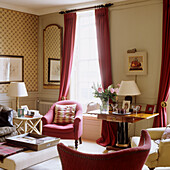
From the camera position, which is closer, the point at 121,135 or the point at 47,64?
the point at 121,135

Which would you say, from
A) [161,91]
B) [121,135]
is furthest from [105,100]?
[161,91]

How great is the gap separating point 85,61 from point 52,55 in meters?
0.94

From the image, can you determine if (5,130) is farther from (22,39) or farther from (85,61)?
(22,39)

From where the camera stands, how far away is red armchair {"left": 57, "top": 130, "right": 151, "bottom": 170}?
87.7 inches

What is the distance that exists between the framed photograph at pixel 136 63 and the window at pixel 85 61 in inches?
36.5

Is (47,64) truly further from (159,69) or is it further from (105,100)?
(159,69)

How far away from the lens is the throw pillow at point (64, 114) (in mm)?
5734

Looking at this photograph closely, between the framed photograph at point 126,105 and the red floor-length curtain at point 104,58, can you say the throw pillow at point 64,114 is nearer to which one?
the red floor-length curtain at point 104,58

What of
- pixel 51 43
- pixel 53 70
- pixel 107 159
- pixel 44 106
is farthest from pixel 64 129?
pixel 107 159

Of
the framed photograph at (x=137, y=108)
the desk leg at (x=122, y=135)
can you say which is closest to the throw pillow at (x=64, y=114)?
the desk leg at (x=122, y=135)

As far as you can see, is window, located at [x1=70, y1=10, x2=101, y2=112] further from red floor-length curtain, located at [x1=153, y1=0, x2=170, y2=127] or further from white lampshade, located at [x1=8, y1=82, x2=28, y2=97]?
red floor-length curtain, located at [x1=153, y1=0, x2=170, y2=127]

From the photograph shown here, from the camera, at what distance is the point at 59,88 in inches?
273

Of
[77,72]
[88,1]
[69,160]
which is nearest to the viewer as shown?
[69,160]

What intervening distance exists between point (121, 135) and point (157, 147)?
4.30 feet
